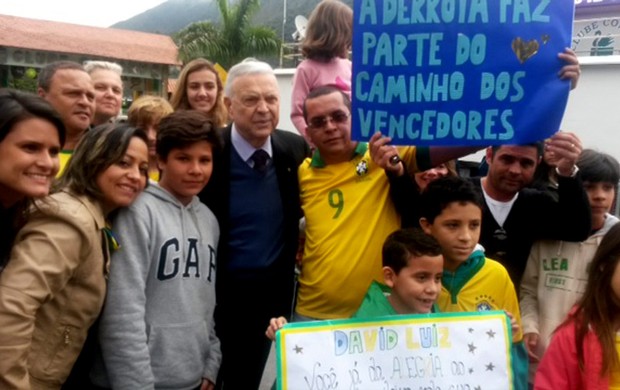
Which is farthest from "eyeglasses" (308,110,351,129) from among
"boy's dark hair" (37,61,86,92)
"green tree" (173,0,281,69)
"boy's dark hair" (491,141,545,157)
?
"green tree" (173,0,281,69)

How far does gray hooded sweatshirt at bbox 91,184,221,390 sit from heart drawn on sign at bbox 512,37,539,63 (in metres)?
1.48

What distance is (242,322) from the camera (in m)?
3.19

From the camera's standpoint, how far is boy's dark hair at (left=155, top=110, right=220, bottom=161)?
2.72 m

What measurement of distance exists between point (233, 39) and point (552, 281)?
19484 mm

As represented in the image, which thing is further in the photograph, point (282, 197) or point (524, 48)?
point (282, 197)

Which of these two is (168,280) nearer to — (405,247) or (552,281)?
(405,247)

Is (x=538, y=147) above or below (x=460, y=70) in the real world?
below

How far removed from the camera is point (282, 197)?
3.14 meters

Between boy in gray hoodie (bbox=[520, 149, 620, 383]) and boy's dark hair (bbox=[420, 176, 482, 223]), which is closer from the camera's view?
boy's dark hair (bbox=[420, 176, 482, 223])

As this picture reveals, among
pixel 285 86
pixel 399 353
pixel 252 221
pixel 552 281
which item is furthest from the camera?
pixel 285 86

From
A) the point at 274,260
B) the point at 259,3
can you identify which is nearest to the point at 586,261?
the point at 274,260

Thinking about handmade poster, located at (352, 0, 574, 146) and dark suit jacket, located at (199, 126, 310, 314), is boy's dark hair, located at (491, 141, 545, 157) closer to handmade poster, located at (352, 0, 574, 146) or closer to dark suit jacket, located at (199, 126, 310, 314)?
handmade poster, located at (352, 0, 574, 146)

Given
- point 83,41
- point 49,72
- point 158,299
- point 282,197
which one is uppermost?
point 83,41

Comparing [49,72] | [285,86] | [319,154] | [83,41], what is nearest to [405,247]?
[319,154]
